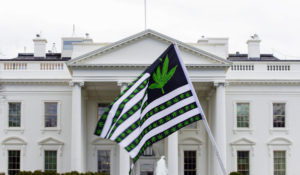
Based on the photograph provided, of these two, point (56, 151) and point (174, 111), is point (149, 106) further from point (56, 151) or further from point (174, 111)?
point (56, 151)

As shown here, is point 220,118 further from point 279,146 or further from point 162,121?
point 162,121

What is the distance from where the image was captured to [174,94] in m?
11.1

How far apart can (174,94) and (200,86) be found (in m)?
22.5

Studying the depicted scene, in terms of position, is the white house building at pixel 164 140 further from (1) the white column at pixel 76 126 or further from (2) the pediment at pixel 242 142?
(1) the white column at pixel 76 126

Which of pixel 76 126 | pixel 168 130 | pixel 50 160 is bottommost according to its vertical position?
pixel 50 160

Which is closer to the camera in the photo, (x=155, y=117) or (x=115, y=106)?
(x=155, y=117)

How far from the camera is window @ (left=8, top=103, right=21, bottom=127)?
3500 cm

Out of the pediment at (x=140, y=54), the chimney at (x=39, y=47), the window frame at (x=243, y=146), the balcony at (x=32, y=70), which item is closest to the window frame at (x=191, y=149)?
the window frame at (x=243, y=146)

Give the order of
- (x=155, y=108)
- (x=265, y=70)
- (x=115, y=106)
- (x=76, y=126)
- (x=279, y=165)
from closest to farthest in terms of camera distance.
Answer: (x=155, y=108), (x=115, y=106), (x=76, y=126), (x=279, y=165), (x=265, y=70)

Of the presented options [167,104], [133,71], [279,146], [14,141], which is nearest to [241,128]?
[279,146]

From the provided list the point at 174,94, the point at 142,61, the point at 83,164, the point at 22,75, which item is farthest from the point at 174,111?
the point at 22,75

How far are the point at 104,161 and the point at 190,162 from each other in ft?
17.4

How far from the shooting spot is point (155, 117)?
36.5 feet

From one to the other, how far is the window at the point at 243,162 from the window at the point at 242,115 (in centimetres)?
172
